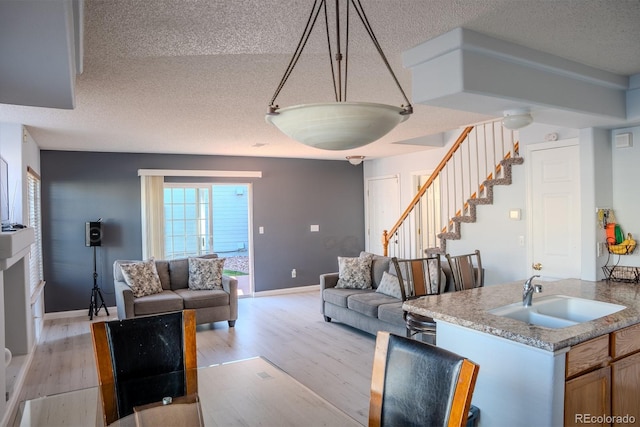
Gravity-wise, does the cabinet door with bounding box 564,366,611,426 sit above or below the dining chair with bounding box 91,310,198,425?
below

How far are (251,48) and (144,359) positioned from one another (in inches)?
68.6

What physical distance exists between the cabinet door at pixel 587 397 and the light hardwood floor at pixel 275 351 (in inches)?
55.0

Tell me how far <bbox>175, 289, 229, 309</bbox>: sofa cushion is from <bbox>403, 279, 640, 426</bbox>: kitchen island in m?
3.46

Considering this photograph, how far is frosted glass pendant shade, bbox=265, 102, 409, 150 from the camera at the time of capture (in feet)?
4.32

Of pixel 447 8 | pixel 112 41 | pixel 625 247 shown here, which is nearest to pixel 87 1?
pixel 112 41

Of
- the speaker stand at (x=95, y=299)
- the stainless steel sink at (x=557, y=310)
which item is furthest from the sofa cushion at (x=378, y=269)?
the speaker stand at (x=95, y=299)

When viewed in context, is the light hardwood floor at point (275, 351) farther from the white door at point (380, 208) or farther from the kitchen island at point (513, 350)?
the white door at point (380, 208)

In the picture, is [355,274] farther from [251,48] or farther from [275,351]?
[251,48]

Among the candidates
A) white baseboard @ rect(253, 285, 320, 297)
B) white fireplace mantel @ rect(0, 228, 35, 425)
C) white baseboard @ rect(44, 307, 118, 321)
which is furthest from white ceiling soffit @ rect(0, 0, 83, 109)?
white baseboard @ rect(253, 285, 320, 297)

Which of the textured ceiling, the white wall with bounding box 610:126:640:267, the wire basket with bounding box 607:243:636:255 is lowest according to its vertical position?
the wire basket with bounding box 607:243:636:255

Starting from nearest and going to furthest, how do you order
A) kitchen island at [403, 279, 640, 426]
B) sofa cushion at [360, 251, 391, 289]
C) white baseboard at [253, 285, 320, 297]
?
kitchen island at [403, 279, 640, 426] < sofa cushion at [360, 251, 391, 289] < white baseboard at [253, 285, 320, 297]

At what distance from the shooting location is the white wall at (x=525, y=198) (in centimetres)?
328

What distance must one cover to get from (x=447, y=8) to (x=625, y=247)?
2.36 m

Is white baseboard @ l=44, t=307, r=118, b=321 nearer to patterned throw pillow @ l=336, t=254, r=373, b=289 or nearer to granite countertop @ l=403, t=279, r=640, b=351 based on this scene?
patterned throw pillow @ l=336, t=254, r=373, b=289
